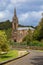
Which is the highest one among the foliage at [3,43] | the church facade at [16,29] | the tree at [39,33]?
the foliage at [3,43]

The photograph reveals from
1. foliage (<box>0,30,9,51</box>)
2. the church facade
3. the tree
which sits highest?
foliage (<box>0,30,9,51</box>)

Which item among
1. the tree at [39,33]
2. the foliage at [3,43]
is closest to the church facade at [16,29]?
the tree at [39,33]

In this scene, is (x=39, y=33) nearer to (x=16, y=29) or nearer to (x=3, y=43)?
(x=3, y=43)

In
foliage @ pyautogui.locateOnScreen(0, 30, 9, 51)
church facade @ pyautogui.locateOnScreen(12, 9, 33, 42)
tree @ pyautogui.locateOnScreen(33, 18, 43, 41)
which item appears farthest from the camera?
church facade @ pyautogui.locateOnScreen(12, 9, 33, 42)

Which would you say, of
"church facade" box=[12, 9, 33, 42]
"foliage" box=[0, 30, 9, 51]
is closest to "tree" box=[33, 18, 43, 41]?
"church facade" box=[12, 9, 33, 42]

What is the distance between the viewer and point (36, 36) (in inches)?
4129

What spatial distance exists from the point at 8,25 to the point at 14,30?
30.6 m

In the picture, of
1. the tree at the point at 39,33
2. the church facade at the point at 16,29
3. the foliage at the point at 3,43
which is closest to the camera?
the foliage at the point at 3,43

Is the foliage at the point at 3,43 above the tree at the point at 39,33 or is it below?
above

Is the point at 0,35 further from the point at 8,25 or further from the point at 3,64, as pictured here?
the point at 8,25

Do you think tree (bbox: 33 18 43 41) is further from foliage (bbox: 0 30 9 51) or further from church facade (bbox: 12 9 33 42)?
foliage (bbox: 0 30 9 51)

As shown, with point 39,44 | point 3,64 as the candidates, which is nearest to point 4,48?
point 3,64

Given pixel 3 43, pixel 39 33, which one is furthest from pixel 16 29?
pixel 3 43

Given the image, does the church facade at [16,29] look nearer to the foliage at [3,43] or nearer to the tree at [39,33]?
the tree at [39,33]
